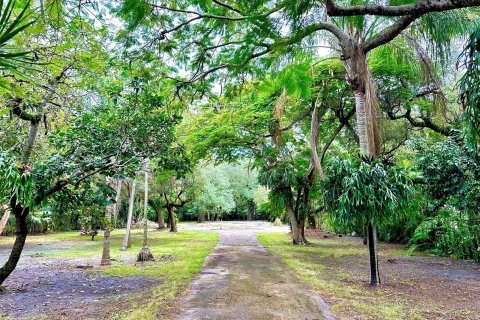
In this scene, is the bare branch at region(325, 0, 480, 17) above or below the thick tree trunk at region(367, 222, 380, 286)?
above

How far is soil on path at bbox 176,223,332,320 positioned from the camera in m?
4.66

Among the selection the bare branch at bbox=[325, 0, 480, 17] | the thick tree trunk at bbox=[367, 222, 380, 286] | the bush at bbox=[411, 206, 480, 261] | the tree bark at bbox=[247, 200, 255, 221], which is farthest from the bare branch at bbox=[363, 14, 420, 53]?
the tree bark at bbox=[247, 200, 255, 221]

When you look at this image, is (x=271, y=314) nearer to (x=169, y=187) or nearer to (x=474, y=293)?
(x=474, y=293)

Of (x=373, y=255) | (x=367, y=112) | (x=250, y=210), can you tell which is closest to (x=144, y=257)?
(x=373, y=255)

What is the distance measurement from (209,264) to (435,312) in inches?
224

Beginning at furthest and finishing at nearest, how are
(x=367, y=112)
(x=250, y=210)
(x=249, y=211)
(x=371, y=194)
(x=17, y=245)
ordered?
1. (x=250, y=210)
2. (x=249, y=211)
3. (x=367, y=112)
4. (x=371, y=194)
5. (x=17, y=245)

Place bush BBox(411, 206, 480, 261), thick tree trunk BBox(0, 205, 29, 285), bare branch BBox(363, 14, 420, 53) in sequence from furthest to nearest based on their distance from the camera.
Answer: bush BBox(411, 206, 480, 261), thick tree trunk BBox(0, 205, 29, 285), bare branch BBox(363, 14, 420, 53)

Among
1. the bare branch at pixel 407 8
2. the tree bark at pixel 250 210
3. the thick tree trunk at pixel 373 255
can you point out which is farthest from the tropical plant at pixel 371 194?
the tree bark at pixel 250 210

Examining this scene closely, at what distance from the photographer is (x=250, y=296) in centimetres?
561

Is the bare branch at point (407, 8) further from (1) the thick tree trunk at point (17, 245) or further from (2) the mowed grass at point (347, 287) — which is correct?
(1) the thick tree trunk at point (17, 245)

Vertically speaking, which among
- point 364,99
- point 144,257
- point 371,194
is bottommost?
point 144,257

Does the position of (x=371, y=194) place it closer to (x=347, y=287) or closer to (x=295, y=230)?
(x=347, y=287)

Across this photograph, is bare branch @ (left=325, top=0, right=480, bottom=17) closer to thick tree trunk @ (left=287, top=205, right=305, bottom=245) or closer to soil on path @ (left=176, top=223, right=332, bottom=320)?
soil on path @ (left=176, top=223, right=332, bottom=320)

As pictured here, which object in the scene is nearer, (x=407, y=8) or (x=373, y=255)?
(x=407, y=8)
